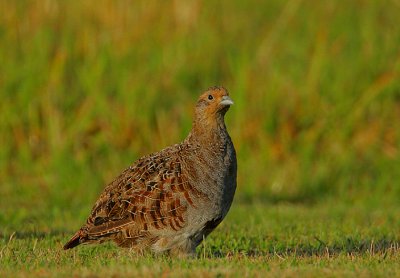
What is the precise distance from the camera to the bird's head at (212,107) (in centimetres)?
830

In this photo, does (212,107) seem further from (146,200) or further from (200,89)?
(200,89)

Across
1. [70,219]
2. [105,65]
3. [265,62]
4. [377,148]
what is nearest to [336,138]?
[377,148]

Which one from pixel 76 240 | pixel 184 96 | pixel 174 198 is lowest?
pixel 76 240

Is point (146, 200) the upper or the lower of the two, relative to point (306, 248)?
upper

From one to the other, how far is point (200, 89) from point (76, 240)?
264 inches

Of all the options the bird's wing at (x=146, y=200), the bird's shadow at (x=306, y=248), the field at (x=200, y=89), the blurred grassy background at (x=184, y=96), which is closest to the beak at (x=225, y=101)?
the bird's wing at (x=146, y=200)

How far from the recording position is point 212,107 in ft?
27.3

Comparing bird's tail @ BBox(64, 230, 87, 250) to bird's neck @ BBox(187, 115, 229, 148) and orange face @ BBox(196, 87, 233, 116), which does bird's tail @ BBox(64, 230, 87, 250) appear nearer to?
bird's neck @ BBox(187, 115, 229, 148)

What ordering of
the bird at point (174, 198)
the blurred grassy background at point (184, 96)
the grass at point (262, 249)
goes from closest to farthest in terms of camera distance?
the grass at point (262, 249) < the bird at point (174, 198) < the blurred grassy background at point (184, 96)

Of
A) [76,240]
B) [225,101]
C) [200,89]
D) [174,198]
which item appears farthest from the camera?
[200,89]

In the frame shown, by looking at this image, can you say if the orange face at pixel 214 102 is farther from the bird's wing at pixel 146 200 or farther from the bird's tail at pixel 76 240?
the bird's tail at pixel 76 240

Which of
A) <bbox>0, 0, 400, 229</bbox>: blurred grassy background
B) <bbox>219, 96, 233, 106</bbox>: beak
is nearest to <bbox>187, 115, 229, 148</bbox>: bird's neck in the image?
<bbox>219, 96, 233, 106</bbox>: beak

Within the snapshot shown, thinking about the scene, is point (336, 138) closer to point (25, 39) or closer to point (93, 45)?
point (93, 45)

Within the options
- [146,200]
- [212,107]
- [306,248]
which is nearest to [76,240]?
[146,200]
